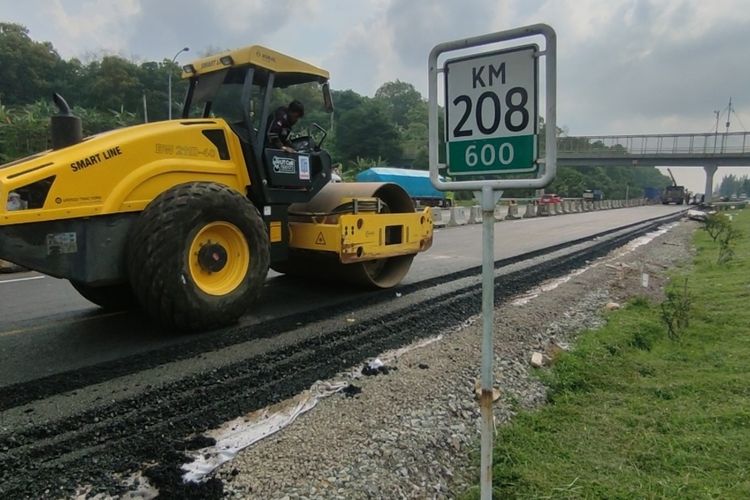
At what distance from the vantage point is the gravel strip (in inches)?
106

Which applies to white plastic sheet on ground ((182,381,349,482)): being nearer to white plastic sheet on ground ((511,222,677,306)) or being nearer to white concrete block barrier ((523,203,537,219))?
white plastic sheet on ground ((511,222,677,306))

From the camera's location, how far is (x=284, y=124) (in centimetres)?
→ 634

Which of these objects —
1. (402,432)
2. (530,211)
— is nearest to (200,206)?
(402,432)

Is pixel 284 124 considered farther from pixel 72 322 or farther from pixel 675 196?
pixel 675 196

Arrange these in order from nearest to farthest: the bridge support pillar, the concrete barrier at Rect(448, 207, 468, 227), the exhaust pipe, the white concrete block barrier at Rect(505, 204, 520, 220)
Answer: the exhaust pipe → the concrete barrier at Rect(448, 207, 468, 227) → the white concrete block barrier at Rect(505, 204, 520, 220) → the bridge support pillar

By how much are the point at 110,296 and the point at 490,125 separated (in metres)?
4.86

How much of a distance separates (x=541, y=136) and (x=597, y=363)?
3.19 metres

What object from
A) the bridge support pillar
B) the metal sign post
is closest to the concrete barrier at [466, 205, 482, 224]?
the metal sign post

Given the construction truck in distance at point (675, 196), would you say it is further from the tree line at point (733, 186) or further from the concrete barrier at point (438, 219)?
the tree line at point (733, 186)

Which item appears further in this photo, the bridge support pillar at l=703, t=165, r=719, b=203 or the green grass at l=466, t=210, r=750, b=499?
the bridge support pillar at l=703, t=165, r=719, b=203

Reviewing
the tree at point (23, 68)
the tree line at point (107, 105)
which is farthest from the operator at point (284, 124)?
the tree at point (23, 68)

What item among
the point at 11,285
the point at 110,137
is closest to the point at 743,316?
the point at 110,137

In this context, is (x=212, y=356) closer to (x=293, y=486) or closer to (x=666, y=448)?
(x=293, y=486)

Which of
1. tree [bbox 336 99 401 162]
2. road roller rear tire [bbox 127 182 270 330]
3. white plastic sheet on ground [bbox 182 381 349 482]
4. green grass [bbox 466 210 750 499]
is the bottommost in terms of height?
green grass [bbox 466 210 750 499]
